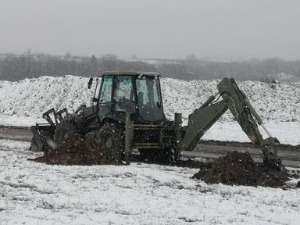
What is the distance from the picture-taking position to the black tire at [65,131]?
15.8m

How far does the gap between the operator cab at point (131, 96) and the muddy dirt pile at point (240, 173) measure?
3.35 m

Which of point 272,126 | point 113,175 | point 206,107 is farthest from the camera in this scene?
point 272,126

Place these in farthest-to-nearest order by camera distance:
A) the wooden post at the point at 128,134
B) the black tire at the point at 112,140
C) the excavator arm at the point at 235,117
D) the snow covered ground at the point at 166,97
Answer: the snow covered ground at the point at 166,97
the black tire at the point at 112,140
the wooden post at the point at 128,134
the excavator arm at the point at 235,117

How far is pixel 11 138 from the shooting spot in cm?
2205

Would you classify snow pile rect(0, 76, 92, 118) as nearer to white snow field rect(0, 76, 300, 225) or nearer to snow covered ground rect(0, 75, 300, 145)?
snow covered ground rect(0, 75, 300, 145)

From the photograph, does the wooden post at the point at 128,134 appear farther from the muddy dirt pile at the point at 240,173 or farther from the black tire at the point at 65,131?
the muddy dirt pile at the point at 240,173

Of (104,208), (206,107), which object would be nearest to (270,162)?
(206,107)

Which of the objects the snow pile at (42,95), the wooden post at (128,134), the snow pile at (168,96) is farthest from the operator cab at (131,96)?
the snow pile at (42,95)

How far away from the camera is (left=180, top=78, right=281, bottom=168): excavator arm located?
39.3 feet

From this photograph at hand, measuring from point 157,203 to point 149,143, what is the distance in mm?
5748

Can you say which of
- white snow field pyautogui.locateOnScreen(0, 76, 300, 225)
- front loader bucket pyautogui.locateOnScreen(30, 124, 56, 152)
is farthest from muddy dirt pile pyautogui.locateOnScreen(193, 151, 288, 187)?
front loader bucket pyautogui.locateOnScreen(30, 124, 56, 152)

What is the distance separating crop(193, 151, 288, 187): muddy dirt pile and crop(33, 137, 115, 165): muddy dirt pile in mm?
3048

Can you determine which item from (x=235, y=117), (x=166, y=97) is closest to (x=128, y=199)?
(x=235, y=117)

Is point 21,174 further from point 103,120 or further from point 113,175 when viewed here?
point 103,120
